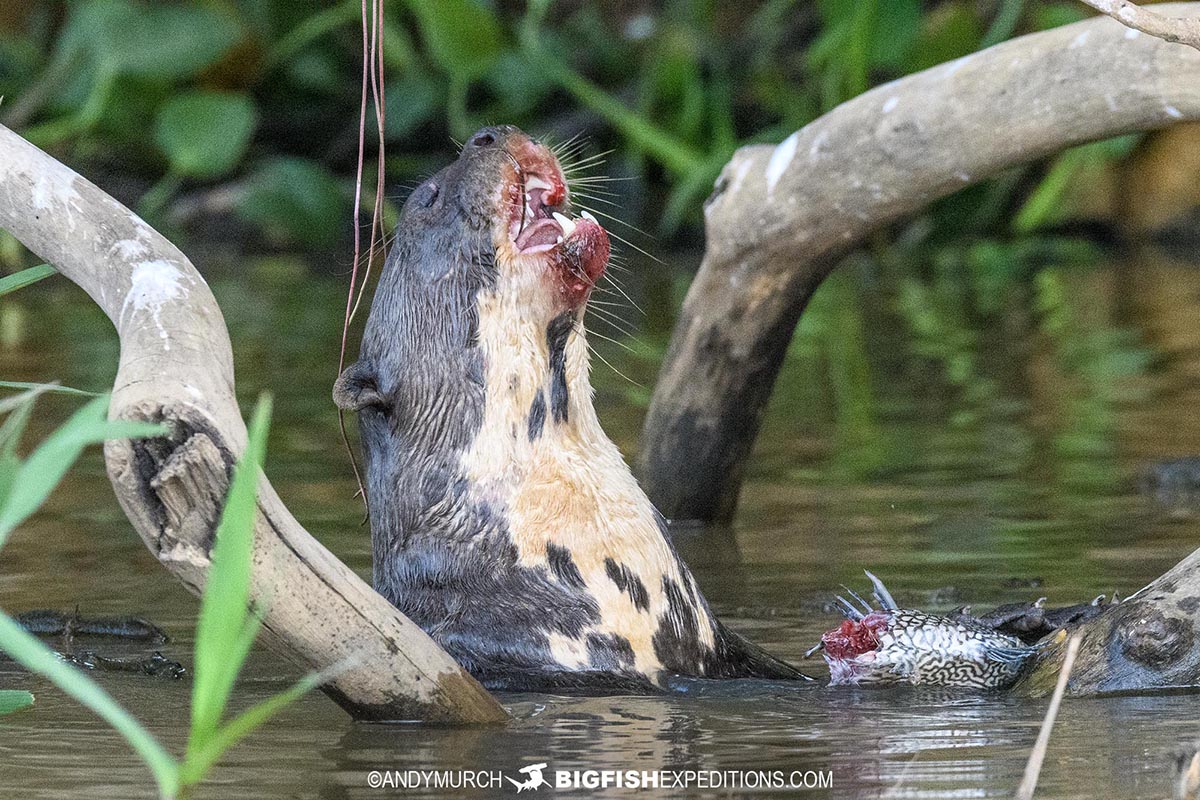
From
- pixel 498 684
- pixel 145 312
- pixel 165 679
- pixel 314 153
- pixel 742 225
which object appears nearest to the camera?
pixel 145 312

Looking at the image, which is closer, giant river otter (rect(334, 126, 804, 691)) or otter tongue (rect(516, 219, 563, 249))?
giant river otter (rect(334, 126, 804, 691))

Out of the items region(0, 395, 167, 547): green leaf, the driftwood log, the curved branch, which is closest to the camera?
region(0, 395, 167, 547): green leaf

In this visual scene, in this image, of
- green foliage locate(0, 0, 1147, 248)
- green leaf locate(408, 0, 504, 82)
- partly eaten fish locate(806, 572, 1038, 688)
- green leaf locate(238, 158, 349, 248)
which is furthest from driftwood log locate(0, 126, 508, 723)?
green leaf locate(238, 158, 349, 248)

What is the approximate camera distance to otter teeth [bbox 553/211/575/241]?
377 centimetres

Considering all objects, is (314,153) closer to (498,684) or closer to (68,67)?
(68,67)

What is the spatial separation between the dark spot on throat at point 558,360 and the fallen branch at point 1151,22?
1207mm

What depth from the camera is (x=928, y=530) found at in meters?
5.58

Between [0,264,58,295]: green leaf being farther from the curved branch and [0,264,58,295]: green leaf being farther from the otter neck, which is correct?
the curved branch

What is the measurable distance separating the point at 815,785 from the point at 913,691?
0.78m

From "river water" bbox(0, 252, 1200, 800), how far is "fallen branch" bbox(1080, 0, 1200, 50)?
40.5 inches

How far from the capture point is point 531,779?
2.89 metres

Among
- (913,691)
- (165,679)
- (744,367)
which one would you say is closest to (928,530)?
(744,367)

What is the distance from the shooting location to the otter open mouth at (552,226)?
371cm

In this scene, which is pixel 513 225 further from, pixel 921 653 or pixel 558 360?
pixel 921 653
